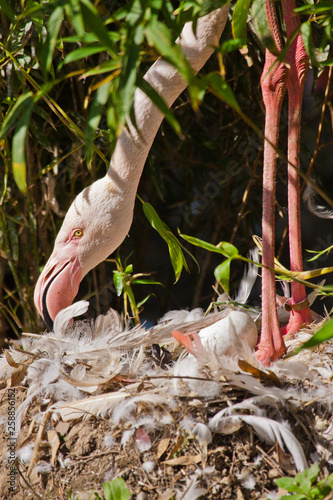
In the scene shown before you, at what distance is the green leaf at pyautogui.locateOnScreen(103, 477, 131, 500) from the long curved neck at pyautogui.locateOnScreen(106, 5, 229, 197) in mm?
463

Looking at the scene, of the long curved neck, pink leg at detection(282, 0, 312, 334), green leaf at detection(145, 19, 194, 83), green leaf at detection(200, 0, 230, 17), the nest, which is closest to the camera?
green leaf at detection(145, 19, 194, 83)

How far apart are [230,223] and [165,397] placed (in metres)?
1.12

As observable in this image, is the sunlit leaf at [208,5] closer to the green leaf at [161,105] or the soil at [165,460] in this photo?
the green leaf at [161,105]

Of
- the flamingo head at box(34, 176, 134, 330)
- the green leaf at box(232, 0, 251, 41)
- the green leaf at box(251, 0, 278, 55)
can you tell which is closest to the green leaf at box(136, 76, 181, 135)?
the green leaf at box(251, 0, 278, 55)

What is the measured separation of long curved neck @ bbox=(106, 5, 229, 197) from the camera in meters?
0.85

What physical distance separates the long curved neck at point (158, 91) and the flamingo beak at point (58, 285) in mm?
168

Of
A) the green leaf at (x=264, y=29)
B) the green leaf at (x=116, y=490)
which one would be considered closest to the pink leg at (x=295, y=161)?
the green leaf at (x=264, y=29)

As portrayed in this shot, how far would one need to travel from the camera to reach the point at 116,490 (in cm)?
64

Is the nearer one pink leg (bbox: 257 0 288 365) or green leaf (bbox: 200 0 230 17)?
green leaf (bbox: 200 0 230 17)

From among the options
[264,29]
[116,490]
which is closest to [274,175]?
[264,29]

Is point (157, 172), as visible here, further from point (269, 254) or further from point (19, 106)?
point (19, 106)

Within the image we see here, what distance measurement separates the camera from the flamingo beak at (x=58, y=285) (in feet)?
3.05

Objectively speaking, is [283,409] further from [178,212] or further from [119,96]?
[178,212]

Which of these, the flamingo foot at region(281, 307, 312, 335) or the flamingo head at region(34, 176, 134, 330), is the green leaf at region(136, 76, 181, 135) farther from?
the flamingo foot at region(281, 307, 312, 335)
